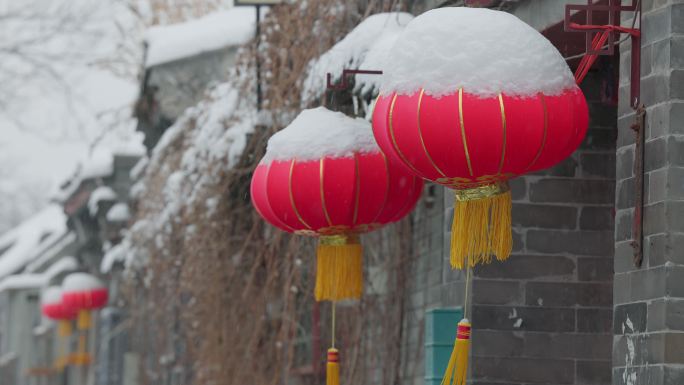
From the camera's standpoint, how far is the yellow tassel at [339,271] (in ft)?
29.0

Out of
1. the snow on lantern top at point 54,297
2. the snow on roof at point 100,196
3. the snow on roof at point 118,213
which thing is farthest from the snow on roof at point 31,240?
the snow on roof at point 118,213

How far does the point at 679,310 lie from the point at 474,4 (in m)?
2.61

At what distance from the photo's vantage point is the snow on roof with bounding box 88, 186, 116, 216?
77.0 ft

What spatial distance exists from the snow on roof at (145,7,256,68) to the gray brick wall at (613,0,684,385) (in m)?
7.79

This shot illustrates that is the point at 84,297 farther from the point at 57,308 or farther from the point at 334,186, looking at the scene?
the point at 334,186

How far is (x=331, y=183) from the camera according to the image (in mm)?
8469

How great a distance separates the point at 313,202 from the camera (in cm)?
850

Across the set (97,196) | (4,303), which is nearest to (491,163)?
(97,196)

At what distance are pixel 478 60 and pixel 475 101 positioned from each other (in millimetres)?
193

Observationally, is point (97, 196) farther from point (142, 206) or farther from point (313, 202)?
point (313, 202)

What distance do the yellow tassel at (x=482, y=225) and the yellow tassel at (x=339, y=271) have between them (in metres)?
1.81

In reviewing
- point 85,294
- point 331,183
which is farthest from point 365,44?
point 85,294

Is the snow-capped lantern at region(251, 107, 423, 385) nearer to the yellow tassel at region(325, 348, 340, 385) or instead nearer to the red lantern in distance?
the yellow tassel at region(325, 348, 340, 385)

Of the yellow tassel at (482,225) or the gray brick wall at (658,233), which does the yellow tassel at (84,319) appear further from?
the gray brick wall at (658,233)
